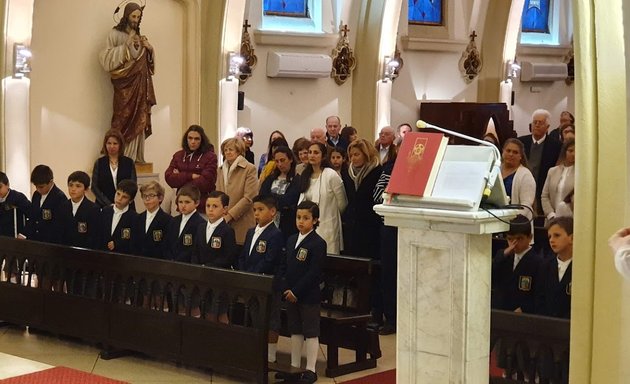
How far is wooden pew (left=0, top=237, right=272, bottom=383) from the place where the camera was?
21.0 feet

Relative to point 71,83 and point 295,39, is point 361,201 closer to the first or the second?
point 71,83

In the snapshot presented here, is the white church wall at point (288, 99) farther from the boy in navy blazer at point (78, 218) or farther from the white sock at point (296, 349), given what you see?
the white sock at point (296, 349)

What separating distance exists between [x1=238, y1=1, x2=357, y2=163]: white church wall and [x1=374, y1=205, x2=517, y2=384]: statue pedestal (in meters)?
8.62

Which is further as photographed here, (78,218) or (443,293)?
(78,218)

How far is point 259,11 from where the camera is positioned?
13.2 m

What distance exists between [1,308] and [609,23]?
5.26 meters

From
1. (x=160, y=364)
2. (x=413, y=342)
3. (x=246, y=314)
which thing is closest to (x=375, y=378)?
(x=246, y=314)

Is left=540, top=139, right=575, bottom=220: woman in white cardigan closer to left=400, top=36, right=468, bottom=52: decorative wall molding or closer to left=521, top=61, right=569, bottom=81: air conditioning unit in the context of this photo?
left=400, top=36, right=468, bottom=52: decorative wall molding

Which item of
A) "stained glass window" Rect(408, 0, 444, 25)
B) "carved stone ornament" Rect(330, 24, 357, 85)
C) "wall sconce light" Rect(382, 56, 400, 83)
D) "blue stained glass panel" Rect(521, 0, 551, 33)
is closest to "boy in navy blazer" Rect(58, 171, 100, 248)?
"carved stone ornament" Rect(330, 24, 357, 85)

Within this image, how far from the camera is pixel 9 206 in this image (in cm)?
848

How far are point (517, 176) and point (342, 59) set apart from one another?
21.9ft

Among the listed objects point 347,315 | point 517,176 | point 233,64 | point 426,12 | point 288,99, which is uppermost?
point 426,12

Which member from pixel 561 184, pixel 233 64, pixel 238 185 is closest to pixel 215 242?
pixel 238 185

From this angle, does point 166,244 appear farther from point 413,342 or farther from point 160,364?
point 413,342
